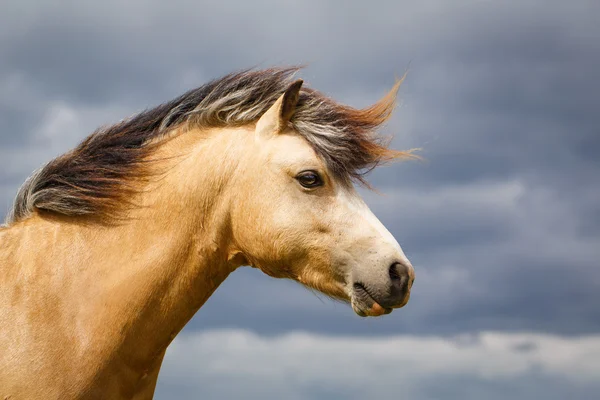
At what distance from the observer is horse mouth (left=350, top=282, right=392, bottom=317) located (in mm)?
5773

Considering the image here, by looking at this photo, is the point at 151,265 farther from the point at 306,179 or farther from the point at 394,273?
the point at 394,273

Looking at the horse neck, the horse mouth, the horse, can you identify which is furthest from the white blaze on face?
the horse neck

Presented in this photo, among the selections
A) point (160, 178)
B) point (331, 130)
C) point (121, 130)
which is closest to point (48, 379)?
point (160, 178)

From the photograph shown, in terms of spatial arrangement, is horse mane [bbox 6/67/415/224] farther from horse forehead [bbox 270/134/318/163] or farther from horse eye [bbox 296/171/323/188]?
horse eye [bbox 296/171/323/188]

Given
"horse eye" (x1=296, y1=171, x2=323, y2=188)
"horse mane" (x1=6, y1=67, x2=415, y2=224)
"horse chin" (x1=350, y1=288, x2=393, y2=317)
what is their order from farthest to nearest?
"horse mane" (x1=6, y1=67, x2=415, y2=224) → "horse eye" (x1=296, y1=171, x2=323, y2=188) → "horse chin" (x1=350, y1=288, x2=393, y2=317)

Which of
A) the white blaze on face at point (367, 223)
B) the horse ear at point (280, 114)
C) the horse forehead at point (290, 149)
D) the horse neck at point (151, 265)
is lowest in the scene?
the horse neck at point (151, 265)

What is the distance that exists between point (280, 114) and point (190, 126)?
2.94 ft

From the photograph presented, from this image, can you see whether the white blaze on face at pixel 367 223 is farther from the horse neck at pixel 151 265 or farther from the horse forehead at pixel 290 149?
the horse neck at pixel 151 265

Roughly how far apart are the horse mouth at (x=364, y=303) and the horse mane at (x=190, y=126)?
0.91 m

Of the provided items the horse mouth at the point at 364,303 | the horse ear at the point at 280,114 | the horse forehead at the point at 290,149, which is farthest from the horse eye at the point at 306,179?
the horse mouth at the point at 364,303

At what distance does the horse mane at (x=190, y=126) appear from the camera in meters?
6.26

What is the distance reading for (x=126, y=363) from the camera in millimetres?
6020

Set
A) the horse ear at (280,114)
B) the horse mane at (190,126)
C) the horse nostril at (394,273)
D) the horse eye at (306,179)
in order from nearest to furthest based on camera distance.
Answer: the horse nostril at (394,273) < the horse eye at (306,179) < the horse ear at (280,114) < the horse mane at (190,126)

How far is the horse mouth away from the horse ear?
143 centimetres
